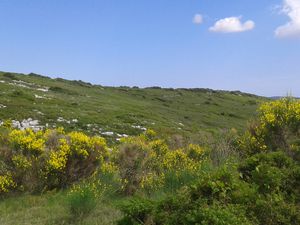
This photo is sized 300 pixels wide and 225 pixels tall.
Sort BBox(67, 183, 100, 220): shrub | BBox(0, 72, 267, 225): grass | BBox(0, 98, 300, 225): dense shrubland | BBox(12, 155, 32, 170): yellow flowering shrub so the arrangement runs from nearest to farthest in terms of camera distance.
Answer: BBox(0, 98, 300, 225): dense shrubland < BBox(67, 183, 100, 220): shrub < BBox(0, 72, 267, 225): grass < BBox(12, 155, 32, 170): yellow flowering shrub

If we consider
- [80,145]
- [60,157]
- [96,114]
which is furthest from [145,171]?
[96,114]

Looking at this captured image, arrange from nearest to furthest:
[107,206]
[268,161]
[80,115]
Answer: [268,161] < [107,206] < [80,115]

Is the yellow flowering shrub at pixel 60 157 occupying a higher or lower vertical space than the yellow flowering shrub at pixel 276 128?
lower

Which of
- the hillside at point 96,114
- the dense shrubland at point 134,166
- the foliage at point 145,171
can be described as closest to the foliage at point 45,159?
the dense shrubland at point 134,166

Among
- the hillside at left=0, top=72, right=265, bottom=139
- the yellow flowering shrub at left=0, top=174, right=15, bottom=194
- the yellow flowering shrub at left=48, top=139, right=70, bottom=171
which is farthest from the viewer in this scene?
the hillside at left=0, top=72, right=265, bottom=139

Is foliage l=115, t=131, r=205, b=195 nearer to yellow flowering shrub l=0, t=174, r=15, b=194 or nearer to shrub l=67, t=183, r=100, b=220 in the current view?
shrub l=67, t=183, r=100, b=220

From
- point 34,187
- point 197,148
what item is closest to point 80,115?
point 197,148

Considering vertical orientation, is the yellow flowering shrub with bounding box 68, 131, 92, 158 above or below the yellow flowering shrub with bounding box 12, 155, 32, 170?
above

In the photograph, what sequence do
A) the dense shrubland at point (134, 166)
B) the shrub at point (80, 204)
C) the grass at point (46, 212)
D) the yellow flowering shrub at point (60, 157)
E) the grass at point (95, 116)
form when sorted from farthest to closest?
the yellow flowering shrub at point (60, 157)
the grass at point (95, 116)
the shrub at point (80, 204)
the grass at point (46, 212)
the dense shrubland at point (134, 166)

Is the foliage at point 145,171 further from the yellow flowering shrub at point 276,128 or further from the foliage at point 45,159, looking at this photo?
the yellow flowering shrub at point 276,128

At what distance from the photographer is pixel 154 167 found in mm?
10312

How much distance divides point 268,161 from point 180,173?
2.66 metres

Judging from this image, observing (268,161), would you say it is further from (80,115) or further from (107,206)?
(80,115)

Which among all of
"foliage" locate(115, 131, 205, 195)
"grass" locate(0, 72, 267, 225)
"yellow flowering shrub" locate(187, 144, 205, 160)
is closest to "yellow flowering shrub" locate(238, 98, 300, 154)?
"foliage" locate(115, 131, 205, 195)
